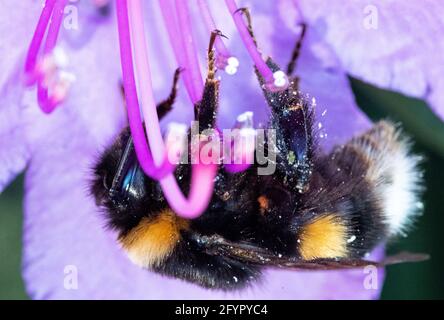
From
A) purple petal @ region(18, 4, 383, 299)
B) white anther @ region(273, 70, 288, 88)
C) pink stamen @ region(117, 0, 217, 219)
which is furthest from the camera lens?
purple petal @ region(18, 4, 383, 299)

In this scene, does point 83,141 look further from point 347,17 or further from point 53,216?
point 347,17

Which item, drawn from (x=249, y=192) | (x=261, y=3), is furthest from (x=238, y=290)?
(x=261, y=3)

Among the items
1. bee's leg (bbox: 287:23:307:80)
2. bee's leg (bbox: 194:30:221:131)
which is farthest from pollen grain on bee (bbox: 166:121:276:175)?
bee's leg (bbox: 287:23:307:80)

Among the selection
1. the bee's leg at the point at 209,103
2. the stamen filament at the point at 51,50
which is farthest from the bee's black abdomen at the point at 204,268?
the stamen filament at the point at 51,50

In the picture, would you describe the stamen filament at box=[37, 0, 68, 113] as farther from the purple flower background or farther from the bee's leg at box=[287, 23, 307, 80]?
Answer: the bee's leg at box=[287, 23, 307, 80]

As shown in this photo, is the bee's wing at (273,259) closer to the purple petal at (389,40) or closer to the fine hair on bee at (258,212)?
the fine hair on bee at (258,212)

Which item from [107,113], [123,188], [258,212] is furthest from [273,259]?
[107,113]

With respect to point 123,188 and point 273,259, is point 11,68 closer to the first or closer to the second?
point 123,188
